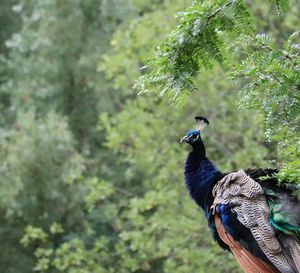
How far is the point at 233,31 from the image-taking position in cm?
290

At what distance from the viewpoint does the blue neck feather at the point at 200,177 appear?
401 centimetres

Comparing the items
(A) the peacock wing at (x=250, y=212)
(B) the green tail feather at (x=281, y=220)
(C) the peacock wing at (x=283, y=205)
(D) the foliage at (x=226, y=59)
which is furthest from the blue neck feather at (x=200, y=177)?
(D) the foliage at (x=226, y=59)

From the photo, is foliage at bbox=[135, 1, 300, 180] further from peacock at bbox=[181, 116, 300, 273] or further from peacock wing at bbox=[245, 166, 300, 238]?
peacock wing at bbox=[245, 166, 300, 238]

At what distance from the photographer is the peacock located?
3.47 meters

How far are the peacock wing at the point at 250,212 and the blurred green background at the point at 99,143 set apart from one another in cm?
307

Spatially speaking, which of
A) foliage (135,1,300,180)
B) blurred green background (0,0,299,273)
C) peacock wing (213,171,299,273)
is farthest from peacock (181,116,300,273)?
blurred green background (0,0,299,273)

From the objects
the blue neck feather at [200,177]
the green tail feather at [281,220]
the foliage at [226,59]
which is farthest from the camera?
the blue neck feather at [200,177]

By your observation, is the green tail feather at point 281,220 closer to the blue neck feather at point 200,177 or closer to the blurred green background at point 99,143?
the blue neck feather at point 200,177

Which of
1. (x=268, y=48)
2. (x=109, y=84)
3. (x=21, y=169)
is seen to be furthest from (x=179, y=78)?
(x=109, y=84)

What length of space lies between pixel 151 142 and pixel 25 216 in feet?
6.69

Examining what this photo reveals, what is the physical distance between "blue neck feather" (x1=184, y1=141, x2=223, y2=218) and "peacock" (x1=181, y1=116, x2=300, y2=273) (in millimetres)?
70

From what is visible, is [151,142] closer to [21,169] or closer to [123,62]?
[123,62]

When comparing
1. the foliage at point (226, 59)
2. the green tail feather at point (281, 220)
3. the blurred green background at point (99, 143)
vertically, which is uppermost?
the blurred green background at point (99, 143)

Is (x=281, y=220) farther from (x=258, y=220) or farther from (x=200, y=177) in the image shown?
(x=200, y=177)
